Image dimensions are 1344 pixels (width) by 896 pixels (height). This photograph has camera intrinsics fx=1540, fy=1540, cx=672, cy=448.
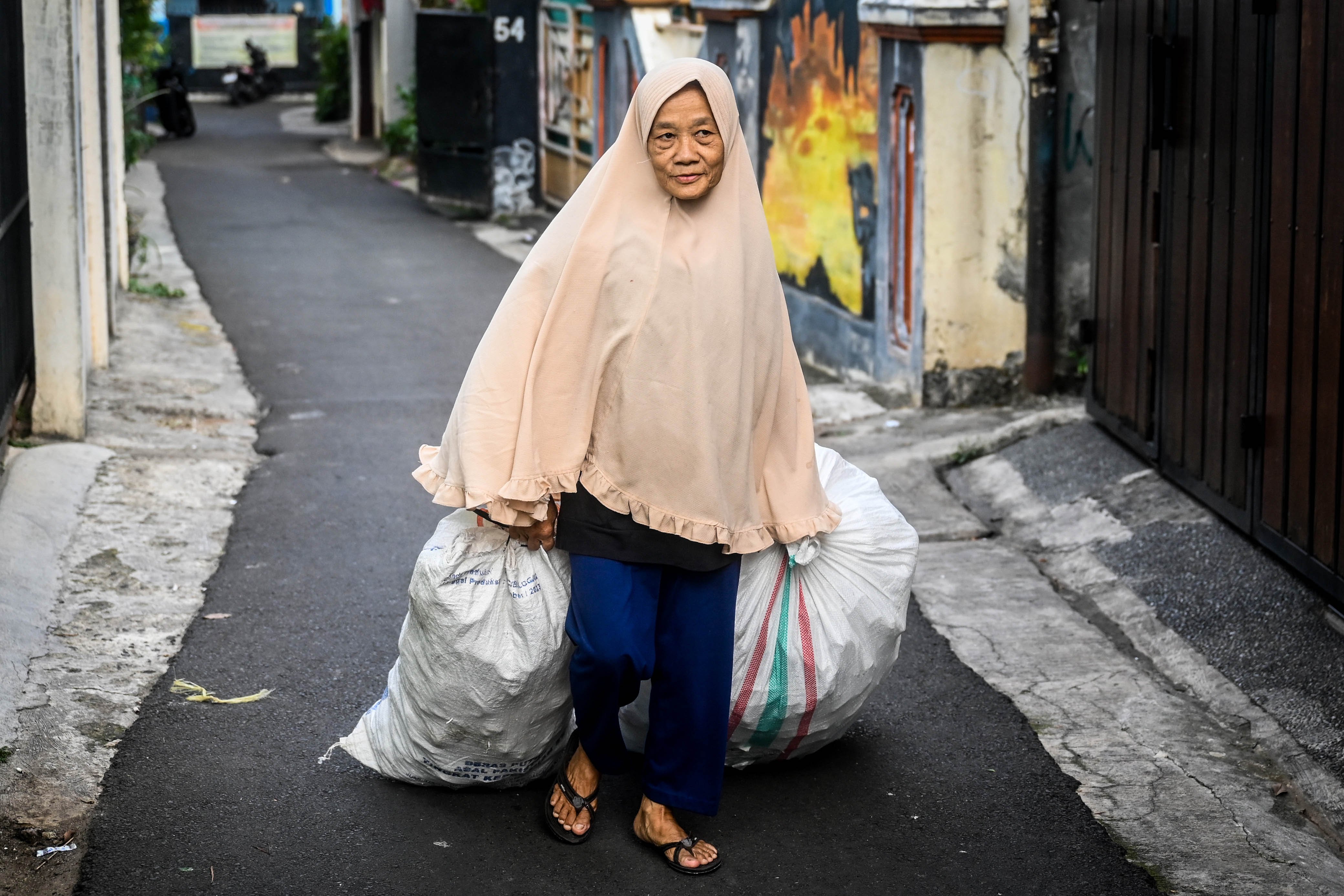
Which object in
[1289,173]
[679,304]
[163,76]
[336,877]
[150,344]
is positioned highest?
[163,76]

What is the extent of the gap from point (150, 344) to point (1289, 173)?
6.73 metres

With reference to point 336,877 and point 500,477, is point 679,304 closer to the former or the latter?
point 500,477

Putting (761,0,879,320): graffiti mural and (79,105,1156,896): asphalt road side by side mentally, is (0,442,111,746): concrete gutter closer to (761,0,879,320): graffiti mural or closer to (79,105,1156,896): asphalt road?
(79,105,1156,896): asphalt road

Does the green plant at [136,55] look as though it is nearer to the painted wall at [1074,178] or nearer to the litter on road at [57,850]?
the painted wall at [1074,178]

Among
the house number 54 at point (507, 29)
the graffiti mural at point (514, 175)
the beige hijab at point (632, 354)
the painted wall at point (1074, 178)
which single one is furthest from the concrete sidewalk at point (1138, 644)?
the house number 54 at point (507, 29)

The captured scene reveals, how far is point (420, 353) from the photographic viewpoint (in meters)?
9.61

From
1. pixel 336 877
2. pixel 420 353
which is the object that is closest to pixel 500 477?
pixel 336 877

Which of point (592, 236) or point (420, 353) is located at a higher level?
point (592, 236)

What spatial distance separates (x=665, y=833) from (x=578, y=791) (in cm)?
23

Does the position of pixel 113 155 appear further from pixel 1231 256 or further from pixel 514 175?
pixel 1231 256

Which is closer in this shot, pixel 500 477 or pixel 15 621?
pixel 500 477

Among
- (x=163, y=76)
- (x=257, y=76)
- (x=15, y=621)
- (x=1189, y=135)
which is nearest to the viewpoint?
(x=15, y=621)

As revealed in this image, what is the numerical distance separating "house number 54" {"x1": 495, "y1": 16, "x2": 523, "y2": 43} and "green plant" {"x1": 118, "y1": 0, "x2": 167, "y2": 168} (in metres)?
3.72

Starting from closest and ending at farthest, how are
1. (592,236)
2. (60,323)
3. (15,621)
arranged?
(592,236) < (15,621) < (60,323)
